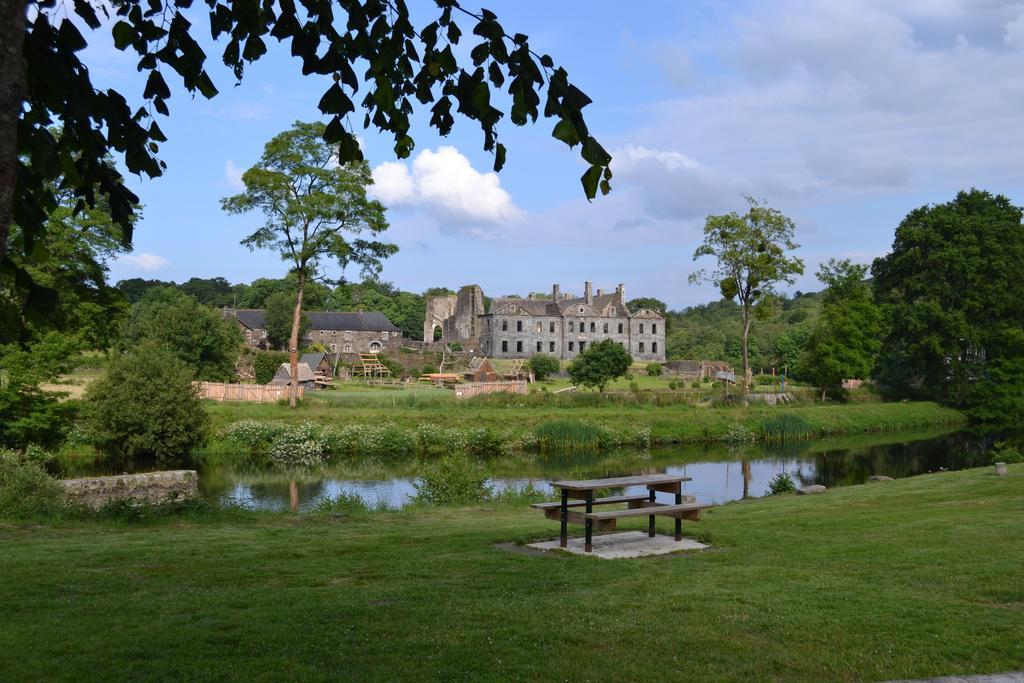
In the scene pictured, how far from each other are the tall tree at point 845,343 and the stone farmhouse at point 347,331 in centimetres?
4405

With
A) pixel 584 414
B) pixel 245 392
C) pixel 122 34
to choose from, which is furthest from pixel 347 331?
pixel 122 34

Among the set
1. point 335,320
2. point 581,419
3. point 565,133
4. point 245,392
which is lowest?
point 581,419

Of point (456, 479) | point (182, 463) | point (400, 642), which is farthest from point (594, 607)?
point (182, 463)

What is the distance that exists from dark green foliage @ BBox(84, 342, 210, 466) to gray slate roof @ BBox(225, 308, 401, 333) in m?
53.2

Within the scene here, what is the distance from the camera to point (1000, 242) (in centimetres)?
4669

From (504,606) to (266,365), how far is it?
49433 millimetres

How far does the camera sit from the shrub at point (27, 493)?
1271 cm

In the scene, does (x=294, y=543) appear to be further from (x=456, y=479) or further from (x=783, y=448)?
(x=783, y=448)

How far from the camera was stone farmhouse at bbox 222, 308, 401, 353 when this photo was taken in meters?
81.9

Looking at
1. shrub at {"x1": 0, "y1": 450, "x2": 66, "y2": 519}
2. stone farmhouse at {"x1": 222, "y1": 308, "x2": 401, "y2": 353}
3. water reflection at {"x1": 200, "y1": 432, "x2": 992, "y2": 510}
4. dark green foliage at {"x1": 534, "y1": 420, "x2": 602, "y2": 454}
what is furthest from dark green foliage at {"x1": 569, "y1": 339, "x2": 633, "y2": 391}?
stone farmhouse at {"x1": 222, "y1": 308, "x2": 401, "y2": 353}

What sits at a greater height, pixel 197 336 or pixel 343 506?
pixel 197 336

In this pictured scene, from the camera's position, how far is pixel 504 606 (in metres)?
6.66

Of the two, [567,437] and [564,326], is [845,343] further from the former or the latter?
[564,326]

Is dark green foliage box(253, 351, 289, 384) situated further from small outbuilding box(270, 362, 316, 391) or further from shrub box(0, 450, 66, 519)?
shrub box(0, 450, 66, 519)
